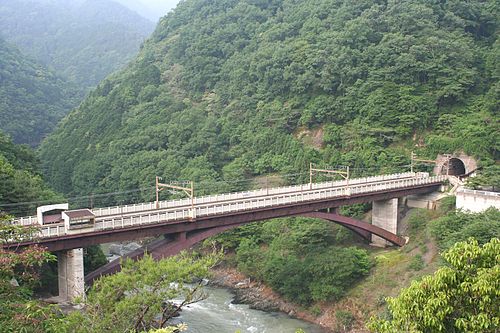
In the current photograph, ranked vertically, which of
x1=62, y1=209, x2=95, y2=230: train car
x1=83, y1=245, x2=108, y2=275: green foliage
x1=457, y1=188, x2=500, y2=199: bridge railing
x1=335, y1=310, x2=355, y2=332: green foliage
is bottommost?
x1=335, y1=310, x2=355, y2=332: green foliage

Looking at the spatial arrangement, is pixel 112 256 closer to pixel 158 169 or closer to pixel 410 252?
pixel 158 169

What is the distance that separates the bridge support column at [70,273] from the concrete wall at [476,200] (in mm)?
30475

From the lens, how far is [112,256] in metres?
54.4

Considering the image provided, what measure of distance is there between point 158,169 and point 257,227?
19890 millimetres

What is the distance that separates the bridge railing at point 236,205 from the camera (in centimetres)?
3057

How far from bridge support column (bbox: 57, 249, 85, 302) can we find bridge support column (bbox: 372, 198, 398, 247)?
27141 millimetres

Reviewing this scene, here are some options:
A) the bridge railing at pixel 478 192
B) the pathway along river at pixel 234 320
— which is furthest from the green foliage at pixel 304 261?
the bridge railing at pixel 478 192

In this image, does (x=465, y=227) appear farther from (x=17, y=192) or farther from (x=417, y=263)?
(x=17, y=192)

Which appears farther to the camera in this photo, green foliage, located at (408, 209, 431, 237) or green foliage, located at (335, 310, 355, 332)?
green foliage, located at (408, 209, 431, 237)

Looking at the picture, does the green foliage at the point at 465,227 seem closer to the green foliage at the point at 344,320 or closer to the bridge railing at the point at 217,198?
the green foliage at the point at 344,320

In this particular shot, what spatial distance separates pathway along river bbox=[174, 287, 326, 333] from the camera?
36.4m

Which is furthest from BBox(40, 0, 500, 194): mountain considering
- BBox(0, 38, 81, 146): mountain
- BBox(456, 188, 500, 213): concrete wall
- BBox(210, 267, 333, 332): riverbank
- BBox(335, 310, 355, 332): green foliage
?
BBox(335, 310, 355, 332): green foliage

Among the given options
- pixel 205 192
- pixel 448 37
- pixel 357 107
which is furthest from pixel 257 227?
pixel 448 37

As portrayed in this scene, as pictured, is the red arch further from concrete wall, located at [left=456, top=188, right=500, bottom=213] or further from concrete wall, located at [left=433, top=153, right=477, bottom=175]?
concrete wall, located at [left=433, top=153, right=477, bottom=175]
